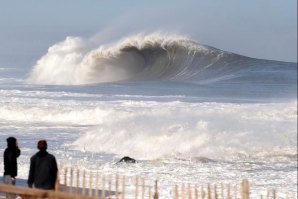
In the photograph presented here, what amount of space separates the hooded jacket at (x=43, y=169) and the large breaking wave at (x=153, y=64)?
3790 centimetres

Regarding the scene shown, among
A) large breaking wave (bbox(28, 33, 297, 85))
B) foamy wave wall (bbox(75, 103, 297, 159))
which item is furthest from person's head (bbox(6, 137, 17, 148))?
large breaking wave (bbox(28, 33, 297, 85))

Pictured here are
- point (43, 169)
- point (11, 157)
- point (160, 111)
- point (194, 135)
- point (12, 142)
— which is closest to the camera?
point (43, 169)

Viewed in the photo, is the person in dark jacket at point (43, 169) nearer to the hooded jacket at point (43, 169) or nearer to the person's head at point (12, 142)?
the hooded jacket at point (43, 169)

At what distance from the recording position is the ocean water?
16062mm

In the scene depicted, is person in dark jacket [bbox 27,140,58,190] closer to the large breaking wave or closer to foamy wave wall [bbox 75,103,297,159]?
foamy wave wall [bbox 75,103,297,159]

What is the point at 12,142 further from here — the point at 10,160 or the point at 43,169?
the point at 43,169

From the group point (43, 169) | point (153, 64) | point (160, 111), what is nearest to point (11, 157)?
point (43, 169)

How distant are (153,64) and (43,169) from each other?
4400cm

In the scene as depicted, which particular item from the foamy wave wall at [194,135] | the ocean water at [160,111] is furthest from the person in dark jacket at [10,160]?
the foamy wave wall at [194,135]

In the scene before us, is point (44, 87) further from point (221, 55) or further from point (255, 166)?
point (255, 166)

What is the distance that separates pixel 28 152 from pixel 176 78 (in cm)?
3043

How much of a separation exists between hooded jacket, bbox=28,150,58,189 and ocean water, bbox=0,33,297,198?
299 cm

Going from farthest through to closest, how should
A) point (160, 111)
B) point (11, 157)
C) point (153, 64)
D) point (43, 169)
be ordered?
point (153, 64), point (160, 111), point (11, 157), point (43, 169)

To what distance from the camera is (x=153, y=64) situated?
2112 inches
